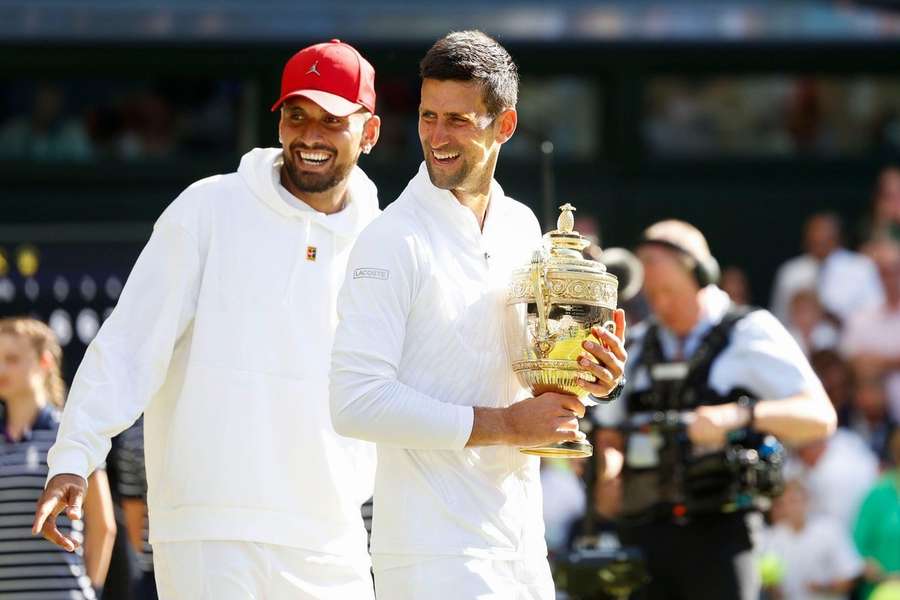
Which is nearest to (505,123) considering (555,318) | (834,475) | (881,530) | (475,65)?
(475,65)

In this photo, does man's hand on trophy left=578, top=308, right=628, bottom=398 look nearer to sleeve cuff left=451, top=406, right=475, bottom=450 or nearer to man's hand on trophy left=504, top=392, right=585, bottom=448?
man's hand on trophy left=504, top=392, right=585, bottom=448

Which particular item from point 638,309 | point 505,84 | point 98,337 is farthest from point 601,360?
point 638,309

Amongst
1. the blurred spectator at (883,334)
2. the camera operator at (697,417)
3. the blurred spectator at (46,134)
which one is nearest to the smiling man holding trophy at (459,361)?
the camera operator at (697,417)

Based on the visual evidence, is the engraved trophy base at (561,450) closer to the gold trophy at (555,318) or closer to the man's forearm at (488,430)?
the gold trophy at (555,318)

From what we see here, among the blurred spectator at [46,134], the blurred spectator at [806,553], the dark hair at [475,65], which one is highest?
the blurred spectator at [46,134]

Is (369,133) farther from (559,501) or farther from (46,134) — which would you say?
(46,134)

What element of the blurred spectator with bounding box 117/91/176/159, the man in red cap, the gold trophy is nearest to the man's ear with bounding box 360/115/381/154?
the man in red cap

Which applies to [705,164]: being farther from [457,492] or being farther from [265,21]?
[457,492]

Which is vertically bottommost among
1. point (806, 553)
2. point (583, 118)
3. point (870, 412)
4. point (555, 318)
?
point (806, 553)

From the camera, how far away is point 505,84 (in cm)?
463

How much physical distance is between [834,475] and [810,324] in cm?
143

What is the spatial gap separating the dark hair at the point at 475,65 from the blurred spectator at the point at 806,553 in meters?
5.44

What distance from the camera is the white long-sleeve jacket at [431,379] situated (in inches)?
172

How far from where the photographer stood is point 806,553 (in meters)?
9.72
